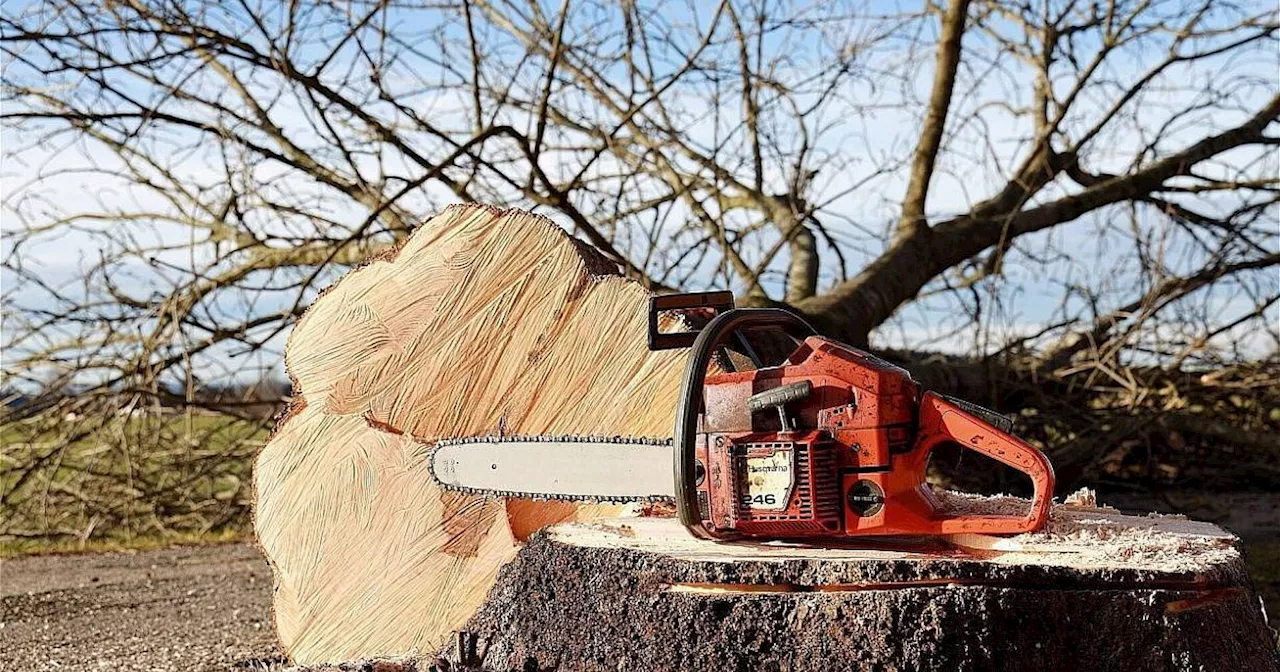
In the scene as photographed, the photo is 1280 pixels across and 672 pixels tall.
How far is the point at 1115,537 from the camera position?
2.15 meters

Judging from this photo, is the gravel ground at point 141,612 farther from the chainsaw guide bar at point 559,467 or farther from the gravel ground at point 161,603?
the chainsaw guide bar at point 559,467

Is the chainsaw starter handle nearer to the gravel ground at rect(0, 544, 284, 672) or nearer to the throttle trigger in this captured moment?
the throttle trigger

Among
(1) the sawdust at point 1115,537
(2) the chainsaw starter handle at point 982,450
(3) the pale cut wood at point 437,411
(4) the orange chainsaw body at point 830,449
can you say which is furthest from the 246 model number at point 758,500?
(3) the pale cut wood at point 437,411

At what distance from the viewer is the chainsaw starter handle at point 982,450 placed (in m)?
1.93

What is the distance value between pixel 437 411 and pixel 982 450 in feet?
4.33

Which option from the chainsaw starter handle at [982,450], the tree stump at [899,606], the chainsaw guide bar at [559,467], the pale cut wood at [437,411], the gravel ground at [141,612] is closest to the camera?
the tree stump at [899,606]

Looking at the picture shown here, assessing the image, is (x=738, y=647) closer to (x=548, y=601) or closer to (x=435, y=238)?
(x=548, y=601)

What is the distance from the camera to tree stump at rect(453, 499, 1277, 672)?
1.82m

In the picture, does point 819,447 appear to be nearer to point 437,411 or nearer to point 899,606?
point 899,606

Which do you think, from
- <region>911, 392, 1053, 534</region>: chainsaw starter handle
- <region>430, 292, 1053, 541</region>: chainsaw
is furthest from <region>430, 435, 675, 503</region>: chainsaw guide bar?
<region>911, 392, 1053, 534</region>: chainsaw starter handle

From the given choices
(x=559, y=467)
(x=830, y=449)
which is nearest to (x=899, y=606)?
(x=830, y=449)

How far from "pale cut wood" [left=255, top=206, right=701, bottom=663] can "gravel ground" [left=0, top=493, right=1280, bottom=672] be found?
0.29 meters

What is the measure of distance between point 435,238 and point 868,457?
4.44ft

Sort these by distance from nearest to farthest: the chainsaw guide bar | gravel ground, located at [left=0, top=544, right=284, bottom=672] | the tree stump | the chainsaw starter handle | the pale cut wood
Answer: the tree stump
the chainsaw starter handle
the chainsaw guide bar
the pale cut wood
gravel ground, located at [left=0, top=544, right=284, bottom=672]
